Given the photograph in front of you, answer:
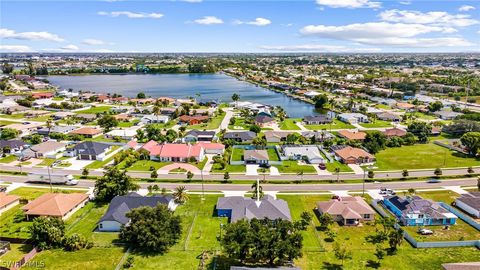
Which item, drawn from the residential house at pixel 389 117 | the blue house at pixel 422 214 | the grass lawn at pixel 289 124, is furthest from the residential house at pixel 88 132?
the residential house at pixel 389 117

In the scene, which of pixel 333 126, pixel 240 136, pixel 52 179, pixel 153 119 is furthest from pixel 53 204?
pixel 333 126

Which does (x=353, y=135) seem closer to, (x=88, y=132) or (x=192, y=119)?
(x=192, y=119)

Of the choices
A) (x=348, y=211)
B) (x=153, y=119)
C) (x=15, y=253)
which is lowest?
(x=15, y=253)

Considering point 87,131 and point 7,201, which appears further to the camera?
point 87,131

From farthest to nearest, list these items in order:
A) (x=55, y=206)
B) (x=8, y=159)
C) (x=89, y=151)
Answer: (x=89, y=151) < (x=8, y=159) < (x=55, y=206)

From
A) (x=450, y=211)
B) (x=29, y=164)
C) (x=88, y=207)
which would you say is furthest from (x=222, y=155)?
(x=450, y=211)

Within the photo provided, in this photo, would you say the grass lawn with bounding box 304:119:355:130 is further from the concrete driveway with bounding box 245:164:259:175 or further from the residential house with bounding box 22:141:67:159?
the residential house with bounding box 22:141:67:159

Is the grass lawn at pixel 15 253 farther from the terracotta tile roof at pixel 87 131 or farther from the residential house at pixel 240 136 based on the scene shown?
the terracotta tile roof at pixel 87 131
